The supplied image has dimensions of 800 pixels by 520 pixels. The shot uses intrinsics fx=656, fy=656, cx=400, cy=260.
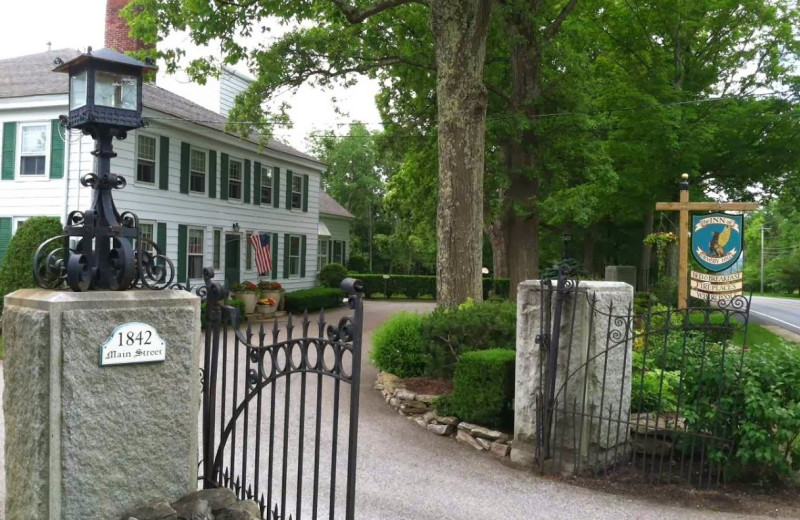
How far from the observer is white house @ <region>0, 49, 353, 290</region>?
53.3 feet

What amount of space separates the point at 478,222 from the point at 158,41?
27.8 feet

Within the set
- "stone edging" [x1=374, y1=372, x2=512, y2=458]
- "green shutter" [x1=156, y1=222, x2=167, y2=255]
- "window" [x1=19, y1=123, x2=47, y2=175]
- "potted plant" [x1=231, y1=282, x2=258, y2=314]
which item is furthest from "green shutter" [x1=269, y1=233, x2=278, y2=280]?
"stone edging" [x1=374, y1=372, x2=512, y2=458]

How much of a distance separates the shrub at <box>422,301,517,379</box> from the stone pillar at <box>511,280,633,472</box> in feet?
5.92

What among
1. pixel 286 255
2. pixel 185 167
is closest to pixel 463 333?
pixel 185 167

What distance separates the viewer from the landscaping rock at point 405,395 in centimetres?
837

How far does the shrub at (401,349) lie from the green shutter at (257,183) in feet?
44.4

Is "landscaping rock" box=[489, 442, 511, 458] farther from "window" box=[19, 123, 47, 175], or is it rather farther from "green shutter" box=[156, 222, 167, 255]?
"window" box=[19, 123, 47, 175]

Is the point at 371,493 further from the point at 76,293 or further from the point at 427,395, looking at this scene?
the point at 76,293

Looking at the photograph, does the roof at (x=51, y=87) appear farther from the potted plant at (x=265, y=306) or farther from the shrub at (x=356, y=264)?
the shrub at (x=356, y=264)

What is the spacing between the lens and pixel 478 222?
441 inches

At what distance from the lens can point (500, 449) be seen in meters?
6.93

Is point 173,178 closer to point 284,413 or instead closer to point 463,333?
point 463,333

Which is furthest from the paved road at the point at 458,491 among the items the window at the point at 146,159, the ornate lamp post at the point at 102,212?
the window at the point at 146,159

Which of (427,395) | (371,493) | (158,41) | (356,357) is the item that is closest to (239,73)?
(158,41)
